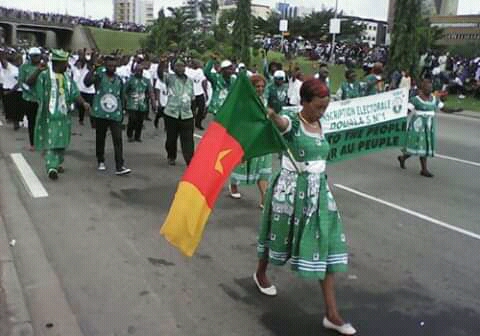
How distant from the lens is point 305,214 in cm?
418

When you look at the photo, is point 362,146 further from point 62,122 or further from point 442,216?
point 62,122

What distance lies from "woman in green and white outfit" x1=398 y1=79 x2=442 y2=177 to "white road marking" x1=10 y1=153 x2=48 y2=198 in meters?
5.72

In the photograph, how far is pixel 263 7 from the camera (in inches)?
4931

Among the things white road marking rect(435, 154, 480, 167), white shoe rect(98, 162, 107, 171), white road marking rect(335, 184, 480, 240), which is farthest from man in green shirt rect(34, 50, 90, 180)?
white road marking rect(435, 154, 480, 167)

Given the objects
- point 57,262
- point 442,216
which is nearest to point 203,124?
Answer: point 442,216

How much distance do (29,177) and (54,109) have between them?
106 cm

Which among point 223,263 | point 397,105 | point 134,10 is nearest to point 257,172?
point 397,105

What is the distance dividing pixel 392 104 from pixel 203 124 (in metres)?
8.87

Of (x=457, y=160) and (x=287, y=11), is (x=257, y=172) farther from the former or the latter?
(x=287, y=11)

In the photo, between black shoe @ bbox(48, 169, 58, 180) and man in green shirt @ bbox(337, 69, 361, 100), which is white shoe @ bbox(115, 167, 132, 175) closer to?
black shoe @ bbox(48, 169, 58, 180)

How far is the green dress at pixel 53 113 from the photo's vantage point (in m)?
8.69

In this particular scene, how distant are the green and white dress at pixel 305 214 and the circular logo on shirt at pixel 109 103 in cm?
560

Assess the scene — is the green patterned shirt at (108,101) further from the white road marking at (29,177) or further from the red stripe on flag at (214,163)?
the red stripe on flag at (214,163)

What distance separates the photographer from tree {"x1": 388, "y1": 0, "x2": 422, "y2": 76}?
27594 mm
